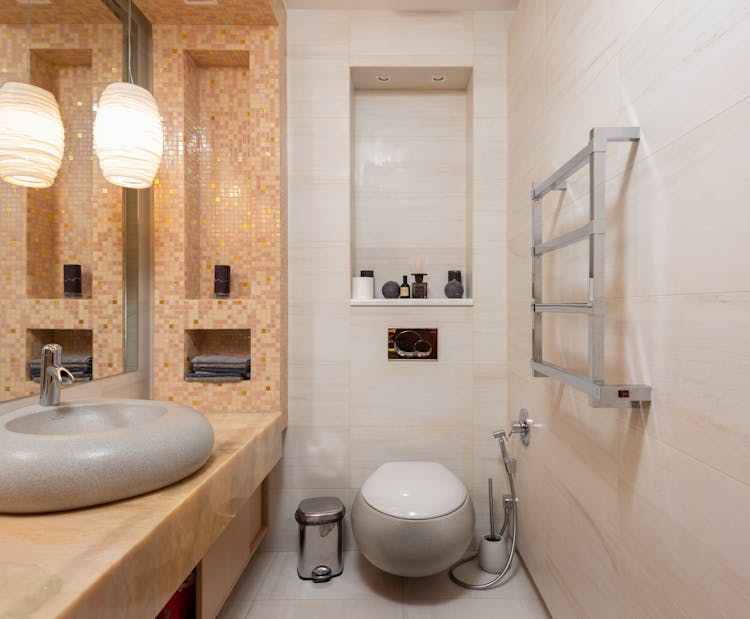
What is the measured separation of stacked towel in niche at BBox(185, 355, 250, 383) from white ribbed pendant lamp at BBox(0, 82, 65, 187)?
87 cm

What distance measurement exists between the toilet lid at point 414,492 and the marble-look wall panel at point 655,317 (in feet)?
1.10

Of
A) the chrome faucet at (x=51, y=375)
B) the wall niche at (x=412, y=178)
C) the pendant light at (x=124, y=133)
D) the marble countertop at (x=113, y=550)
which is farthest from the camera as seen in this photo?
the wall niche at (x=412, y=178)

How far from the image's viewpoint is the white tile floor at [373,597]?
5.38 feet

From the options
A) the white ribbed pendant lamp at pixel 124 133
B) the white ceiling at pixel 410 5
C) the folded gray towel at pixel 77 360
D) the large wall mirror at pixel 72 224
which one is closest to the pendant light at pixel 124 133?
the white ribbed pendant lamp at pixel 124 133

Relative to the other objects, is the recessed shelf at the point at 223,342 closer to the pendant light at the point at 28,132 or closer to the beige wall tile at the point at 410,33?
the pendant light at the point at 28,132

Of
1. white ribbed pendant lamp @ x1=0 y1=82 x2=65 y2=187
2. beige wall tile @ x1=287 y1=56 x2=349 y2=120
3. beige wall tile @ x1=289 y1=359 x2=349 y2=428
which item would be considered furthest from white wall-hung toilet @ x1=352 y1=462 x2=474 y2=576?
beige wall tile @ x1=287 y1=56 x2=349 y2=120

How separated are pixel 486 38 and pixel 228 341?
5.68ft

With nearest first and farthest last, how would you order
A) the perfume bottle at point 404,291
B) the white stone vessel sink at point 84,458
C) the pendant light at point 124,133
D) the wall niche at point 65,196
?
1. the white stone vessel sink at point 84,458
2. the wall niche at point 65,196
3. the pendant light at point 124,133
4. the perfume bottle at point 404,291

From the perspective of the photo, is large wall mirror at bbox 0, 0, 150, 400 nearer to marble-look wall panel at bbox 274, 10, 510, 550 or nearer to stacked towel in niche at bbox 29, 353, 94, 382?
stacked towel in niche at bbox 29, 353, 94, 382

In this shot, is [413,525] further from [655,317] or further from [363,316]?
[655,317]

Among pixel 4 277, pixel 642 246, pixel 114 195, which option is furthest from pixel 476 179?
pixel 4 277

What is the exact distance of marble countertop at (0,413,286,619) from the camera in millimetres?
684

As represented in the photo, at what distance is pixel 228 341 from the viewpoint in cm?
206

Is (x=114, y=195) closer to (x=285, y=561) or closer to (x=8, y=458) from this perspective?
(x=8, y=458)
